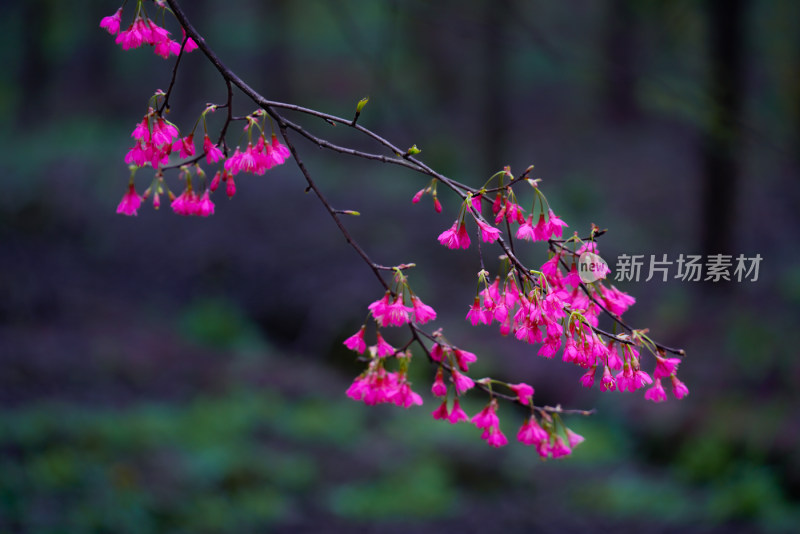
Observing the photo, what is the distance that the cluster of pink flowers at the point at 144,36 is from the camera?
5.58 feet

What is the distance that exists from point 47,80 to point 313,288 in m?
13.8

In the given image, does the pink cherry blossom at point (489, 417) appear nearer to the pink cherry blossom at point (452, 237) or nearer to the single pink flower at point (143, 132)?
the pink cherry blossom at point (452, 237)

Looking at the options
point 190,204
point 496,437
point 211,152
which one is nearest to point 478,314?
point 496,437

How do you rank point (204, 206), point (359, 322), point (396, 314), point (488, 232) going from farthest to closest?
point (359, 322), point (204, 206), point (396, 314), point (488, 232)

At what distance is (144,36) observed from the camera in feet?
5.66

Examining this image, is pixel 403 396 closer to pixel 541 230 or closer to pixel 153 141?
pixel 541 230

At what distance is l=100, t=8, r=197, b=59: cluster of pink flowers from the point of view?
5.58 feet

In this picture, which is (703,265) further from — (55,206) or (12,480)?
(55,206)

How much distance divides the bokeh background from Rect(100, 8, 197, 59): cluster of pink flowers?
1.42 m

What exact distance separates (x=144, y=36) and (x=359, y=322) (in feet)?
20.6

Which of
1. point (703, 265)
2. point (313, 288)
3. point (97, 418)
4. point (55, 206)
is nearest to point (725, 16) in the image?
point (703, 265)

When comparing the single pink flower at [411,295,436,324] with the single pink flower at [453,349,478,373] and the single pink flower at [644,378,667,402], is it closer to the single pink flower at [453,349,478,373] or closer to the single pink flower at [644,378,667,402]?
the single pink flower at [453,349,478,373]

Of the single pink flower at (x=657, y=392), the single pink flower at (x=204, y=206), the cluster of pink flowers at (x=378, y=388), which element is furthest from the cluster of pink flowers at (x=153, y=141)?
the single pink flower at (x=657, y=392)

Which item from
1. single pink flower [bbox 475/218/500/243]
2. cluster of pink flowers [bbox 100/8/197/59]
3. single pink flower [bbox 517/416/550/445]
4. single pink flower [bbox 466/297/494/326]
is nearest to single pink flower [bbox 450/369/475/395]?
single pink flower [bbox 466/297/494/326]
